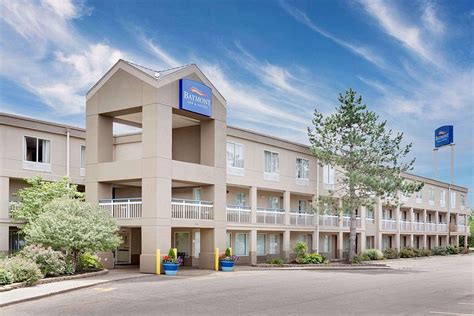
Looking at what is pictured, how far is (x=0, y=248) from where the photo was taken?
3250cm

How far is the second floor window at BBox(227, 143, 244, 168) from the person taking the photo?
3612 cm

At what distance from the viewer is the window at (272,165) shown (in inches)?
1547

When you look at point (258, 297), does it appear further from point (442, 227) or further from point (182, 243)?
point (442, 227)

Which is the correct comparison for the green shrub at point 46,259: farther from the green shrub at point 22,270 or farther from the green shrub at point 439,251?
the green shrub at point 439,251

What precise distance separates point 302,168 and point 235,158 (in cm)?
769

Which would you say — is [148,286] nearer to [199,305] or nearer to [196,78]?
[199,305]

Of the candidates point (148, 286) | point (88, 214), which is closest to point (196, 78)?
point (88, 214)

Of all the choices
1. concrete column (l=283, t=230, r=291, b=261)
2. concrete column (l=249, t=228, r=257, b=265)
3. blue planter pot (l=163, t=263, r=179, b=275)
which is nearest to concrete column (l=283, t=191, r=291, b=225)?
concrete column (l=283, t=230, r=291, b=261)

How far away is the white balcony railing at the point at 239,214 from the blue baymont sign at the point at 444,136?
4108 centimetres

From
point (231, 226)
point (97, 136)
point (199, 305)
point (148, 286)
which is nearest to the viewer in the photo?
point (199, 305)

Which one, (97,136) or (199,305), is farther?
(97,136)

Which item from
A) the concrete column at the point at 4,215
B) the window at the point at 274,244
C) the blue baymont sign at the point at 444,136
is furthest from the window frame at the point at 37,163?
the blue baymont sign at the point at 444,136

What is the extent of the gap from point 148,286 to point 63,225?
15.2 feet

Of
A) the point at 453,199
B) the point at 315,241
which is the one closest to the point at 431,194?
the point at 453,199
